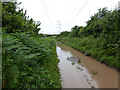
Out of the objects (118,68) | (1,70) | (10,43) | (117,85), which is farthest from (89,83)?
(10,43)

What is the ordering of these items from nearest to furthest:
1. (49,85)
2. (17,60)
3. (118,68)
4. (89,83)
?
(17,60) < (49,85) < (89,83) < (118,68)

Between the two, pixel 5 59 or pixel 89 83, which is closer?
pixel 5 59

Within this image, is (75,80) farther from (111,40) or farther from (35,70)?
(111,40)

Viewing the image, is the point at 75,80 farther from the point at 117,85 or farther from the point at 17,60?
the point at 17,60

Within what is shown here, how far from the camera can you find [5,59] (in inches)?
66.1

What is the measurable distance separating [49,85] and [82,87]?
1.30 metres

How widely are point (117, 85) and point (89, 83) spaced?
1.03 metres

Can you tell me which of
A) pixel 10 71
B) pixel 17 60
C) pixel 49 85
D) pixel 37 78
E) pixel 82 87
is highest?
pixel 17 60

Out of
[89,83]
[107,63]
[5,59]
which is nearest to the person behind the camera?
Answer: [5,59]

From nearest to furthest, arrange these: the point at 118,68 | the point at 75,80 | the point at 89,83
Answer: the point at 89,83 → the point at 75,80 → the point at 118,68

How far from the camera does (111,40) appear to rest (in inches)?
208

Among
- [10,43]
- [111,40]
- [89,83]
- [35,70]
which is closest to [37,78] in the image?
[35,70]

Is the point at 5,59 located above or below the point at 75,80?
above

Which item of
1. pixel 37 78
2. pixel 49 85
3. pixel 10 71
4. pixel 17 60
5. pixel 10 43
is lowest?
pixel 49 85
